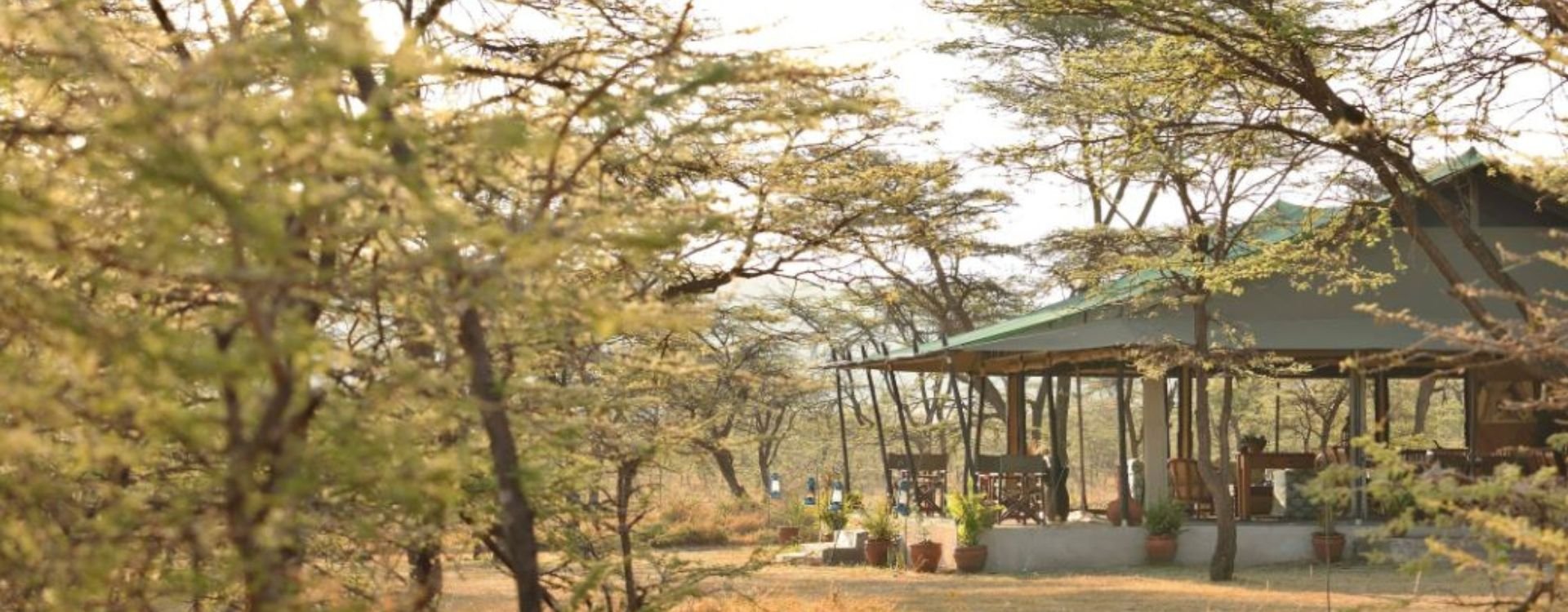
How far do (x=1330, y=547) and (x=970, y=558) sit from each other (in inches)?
120

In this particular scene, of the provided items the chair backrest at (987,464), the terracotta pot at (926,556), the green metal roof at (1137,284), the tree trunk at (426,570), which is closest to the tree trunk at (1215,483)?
the green metal roof at (1137,284)

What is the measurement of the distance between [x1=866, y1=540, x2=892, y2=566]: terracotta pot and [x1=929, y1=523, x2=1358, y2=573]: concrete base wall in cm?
133

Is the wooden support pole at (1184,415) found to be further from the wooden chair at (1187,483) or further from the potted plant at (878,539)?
the potted plant at (878,539)

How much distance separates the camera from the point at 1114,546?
1842 cm

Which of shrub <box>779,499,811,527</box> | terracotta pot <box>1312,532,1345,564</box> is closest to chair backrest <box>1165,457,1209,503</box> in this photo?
terracotta pot <box>1312,532,1345,564</box>

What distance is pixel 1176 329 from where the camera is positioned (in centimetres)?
1808

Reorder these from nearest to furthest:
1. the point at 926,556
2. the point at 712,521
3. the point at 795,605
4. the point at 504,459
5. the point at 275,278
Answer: the point at 275,278 < the point at 504,459 < the point at 795,605 < the point at 926,556 < the point at 712,521

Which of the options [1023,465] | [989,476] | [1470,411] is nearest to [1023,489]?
[1023,465]

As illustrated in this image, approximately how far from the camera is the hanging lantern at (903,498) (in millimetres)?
20828

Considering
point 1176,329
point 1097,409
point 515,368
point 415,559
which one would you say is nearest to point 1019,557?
point 1176,329

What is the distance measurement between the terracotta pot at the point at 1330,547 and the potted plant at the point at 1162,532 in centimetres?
119

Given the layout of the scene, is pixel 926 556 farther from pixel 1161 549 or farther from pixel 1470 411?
pixel 1470 411

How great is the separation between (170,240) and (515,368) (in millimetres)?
1703

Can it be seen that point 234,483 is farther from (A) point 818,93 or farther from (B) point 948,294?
(B) point 948,294
